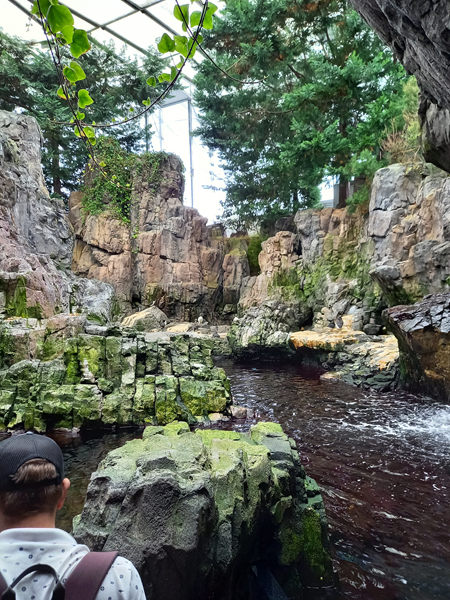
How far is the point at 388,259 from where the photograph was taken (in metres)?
13.8

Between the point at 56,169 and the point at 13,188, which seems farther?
the point at 56,169

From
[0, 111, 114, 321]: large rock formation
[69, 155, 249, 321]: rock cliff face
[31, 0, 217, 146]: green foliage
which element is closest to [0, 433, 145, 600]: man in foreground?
[31, 0, 217, 146]: green foliage

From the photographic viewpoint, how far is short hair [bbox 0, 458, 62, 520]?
1372 mm

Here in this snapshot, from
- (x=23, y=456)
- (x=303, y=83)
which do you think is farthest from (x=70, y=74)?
(x=303, y=83)

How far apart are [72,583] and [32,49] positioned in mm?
25385

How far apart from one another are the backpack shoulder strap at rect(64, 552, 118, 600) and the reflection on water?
10.3 feet

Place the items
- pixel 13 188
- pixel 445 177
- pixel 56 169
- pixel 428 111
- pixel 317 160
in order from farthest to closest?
pixel 56 169
pixel 317 160
pixel 13 188
pixel 445 177
pixel 428 111

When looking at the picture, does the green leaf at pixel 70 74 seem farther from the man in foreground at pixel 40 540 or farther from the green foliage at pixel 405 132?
the green foliage at pixel 405 132

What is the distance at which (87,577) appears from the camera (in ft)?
4.08

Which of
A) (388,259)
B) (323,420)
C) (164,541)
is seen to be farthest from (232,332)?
(164,541)

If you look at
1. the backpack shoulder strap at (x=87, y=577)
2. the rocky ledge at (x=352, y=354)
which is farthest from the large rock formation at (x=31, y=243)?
the backpack shoulder strap at (x=87, y=577)

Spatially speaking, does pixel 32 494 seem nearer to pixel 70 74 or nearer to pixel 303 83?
pixel 70 74

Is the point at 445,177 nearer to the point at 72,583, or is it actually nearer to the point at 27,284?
the point at 27,284

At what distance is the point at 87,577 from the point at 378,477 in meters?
5.53
